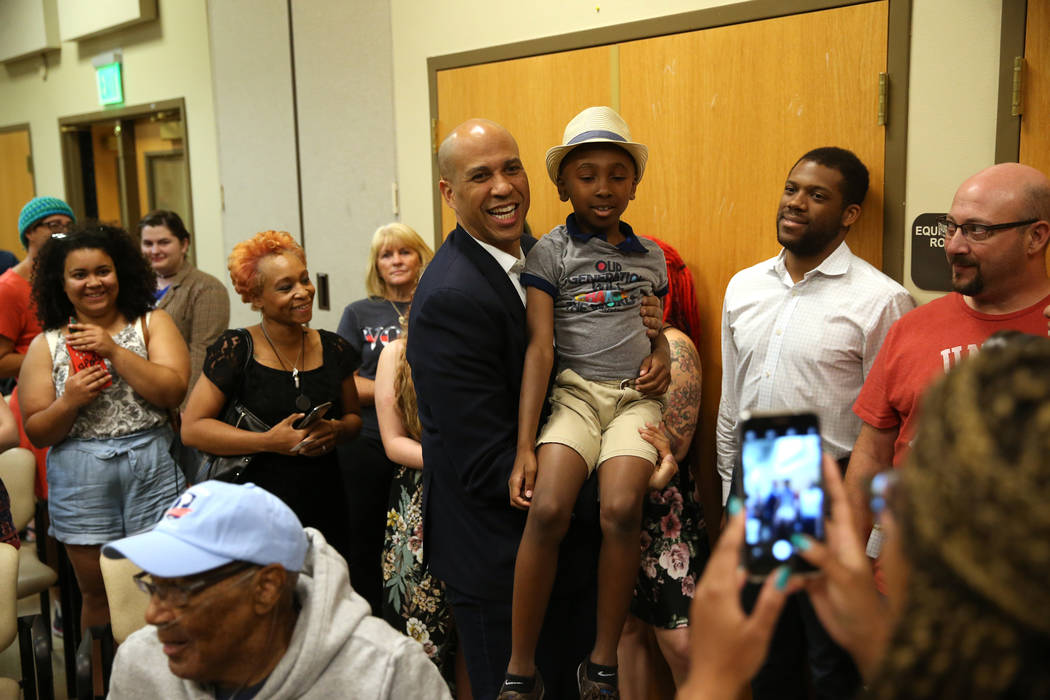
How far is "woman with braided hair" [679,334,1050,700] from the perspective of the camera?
602mm

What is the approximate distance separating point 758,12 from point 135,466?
107 inches

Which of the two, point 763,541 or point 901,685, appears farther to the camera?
point 763,541

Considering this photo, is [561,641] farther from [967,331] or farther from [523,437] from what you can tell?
[967,331]

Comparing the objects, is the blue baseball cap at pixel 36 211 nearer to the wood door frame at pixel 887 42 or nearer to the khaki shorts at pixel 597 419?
the wood door frame at pixel 887 42

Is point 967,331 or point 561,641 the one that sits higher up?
point 967,331

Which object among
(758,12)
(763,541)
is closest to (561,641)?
(763,541)

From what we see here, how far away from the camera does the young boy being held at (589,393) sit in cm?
196

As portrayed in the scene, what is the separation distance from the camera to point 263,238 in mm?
3020

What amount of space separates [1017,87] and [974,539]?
225 centimetres

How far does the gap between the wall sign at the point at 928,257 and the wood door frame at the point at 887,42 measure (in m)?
0.05

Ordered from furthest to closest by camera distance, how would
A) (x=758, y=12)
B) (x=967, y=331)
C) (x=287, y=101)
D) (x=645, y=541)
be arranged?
(x=287, y=101) < (x=758, y=12) < (x=645, y=541) < (x=967, y=331)

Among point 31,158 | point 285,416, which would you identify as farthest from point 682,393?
point 31,158

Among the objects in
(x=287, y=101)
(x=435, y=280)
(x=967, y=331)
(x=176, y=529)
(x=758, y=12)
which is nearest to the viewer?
(x=176, y=529)

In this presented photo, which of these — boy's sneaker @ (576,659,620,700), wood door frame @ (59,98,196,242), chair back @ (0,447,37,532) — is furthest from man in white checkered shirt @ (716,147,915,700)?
wood door frame @ (59,98,196,242)
